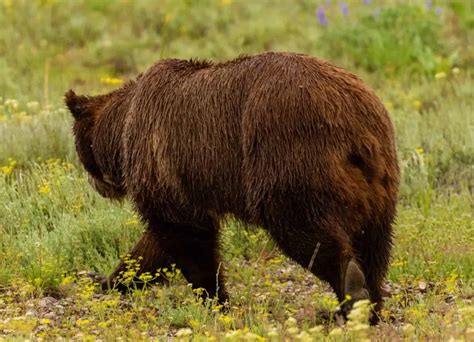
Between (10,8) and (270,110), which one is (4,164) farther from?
(10,8)

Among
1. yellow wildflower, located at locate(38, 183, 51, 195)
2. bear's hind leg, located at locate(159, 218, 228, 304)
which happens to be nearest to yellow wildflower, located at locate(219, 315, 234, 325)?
bear's hind leg, located at locate(159, 218, 228, 304)

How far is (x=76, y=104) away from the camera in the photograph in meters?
7.79

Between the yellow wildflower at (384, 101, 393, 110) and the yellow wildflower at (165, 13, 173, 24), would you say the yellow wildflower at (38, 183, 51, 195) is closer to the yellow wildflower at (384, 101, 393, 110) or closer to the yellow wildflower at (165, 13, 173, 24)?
the yellow wildflower at (384, 101, 393, 110)

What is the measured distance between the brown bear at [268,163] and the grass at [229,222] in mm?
322

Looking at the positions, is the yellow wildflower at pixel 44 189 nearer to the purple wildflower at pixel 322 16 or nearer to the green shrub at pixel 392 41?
the green shrub at pixel 392 41

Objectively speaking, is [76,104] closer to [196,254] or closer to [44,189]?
[44,189]

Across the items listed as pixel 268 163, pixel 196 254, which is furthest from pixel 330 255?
pixel 196 254

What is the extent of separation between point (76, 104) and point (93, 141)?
1.14 feet

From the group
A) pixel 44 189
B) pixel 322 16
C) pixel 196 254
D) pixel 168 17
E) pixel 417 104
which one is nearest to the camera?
pixel 196 254

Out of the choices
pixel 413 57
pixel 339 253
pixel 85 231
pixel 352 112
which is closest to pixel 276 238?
pixel 339 253

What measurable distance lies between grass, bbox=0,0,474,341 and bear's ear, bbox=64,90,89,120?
28.2 inches

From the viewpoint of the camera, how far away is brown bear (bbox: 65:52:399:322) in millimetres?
5926

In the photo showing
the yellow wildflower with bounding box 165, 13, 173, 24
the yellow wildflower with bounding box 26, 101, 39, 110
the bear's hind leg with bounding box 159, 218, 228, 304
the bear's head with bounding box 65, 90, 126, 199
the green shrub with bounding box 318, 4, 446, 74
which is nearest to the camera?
the bear's hind leg with bounding box 159, 218, 228, 304

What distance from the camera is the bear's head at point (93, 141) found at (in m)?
7.59
